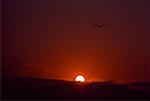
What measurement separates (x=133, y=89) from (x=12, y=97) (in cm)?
405

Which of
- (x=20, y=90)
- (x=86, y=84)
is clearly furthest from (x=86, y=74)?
(x=20, y=90)

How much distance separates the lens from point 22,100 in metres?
12.7

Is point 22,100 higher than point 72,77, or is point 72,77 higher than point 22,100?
point 72,77

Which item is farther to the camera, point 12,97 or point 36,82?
point 36,82

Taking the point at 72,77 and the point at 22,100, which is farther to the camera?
the point at 72,77

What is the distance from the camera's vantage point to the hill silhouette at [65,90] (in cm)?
1320

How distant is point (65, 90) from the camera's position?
1351cm

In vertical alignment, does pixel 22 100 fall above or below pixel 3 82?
below

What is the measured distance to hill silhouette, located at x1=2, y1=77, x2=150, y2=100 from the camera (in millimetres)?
13203

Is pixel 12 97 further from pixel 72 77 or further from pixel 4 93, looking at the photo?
pixel 72 77

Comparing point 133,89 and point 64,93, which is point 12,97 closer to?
point 64,93

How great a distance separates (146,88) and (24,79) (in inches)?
161

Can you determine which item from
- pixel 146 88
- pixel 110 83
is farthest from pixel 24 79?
pixel 146 88

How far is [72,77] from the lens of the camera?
14.0 metres
